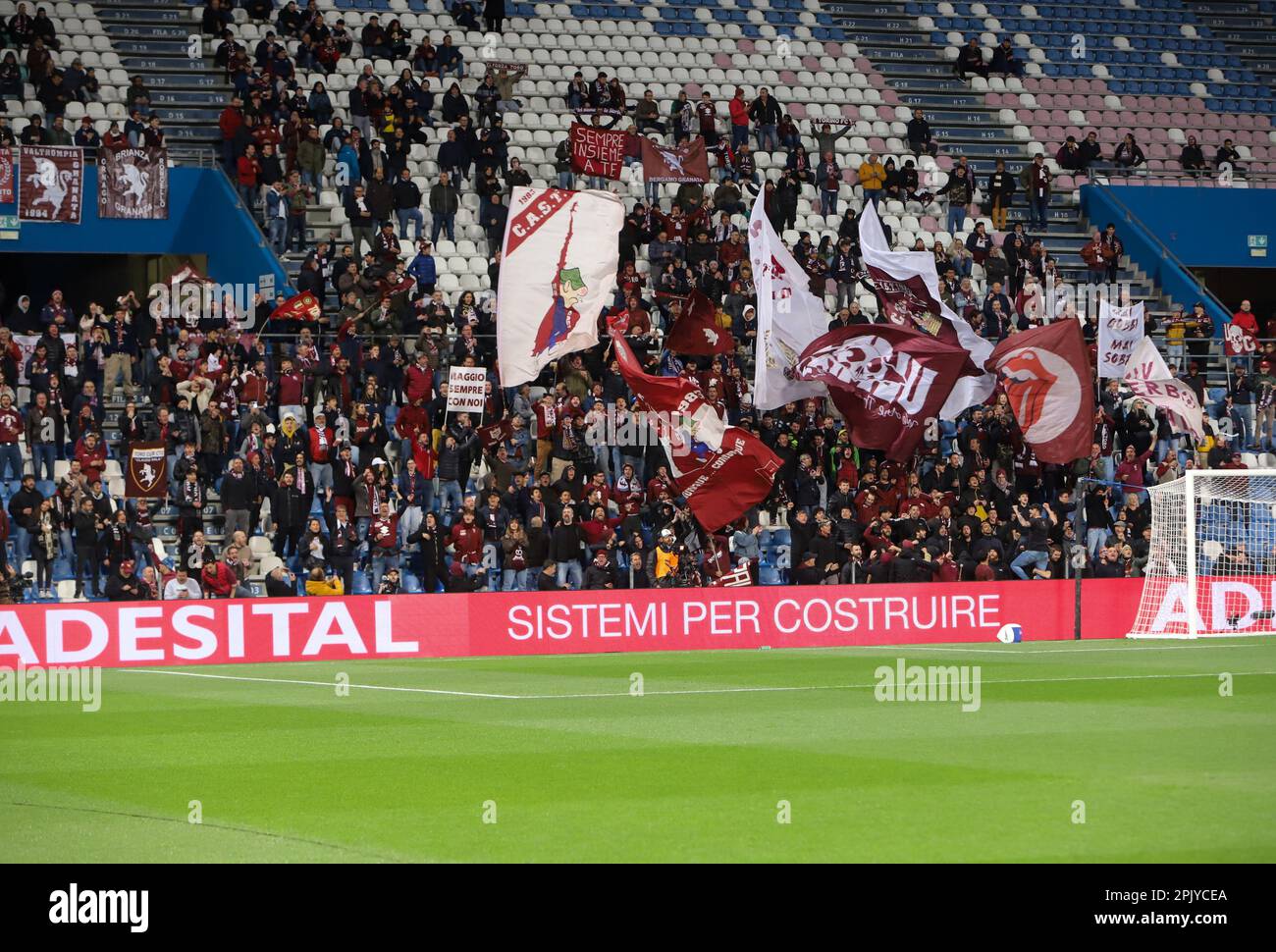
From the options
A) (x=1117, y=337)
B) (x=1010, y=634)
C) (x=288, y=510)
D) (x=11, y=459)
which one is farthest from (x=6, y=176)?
(x=1117, y=337)

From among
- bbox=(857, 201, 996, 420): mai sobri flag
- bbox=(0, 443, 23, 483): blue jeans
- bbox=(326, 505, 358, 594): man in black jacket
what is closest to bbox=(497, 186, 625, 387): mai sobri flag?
bbox=(326, 505, 358, 594): man in black jacket

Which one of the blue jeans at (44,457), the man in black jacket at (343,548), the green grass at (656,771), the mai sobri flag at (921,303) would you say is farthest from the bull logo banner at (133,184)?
the green grass at (656,771)

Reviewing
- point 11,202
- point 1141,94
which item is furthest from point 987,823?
point 1141,94

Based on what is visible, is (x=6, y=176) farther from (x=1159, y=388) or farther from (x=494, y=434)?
(x=1159, y=388)

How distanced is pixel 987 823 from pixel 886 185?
34085 millimetres

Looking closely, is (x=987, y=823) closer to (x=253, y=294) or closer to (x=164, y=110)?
(x=253, y=294)

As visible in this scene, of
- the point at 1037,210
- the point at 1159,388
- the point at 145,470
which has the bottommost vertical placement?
the point at 145,470

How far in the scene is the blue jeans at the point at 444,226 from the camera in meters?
38.1

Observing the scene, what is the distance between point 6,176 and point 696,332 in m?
13.6

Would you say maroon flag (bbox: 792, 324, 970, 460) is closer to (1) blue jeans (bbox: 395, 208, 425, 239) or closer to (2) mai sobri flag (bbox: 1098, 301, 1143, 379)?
(2) mai sobri flag (bbox: 1098, 301, 1143, 379)

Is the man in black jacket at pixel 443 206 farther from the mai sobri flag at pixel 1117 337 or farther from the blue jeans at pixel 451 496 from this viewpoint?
the mai sobri flag at pixel 1117 337

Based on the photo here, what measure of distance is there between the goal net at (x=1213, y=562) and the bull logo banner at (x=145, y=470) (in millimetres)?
15855

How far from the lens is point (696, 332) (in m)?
33.9

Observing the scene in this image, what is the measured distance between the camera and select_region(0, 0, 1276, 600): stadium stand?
30609mm
